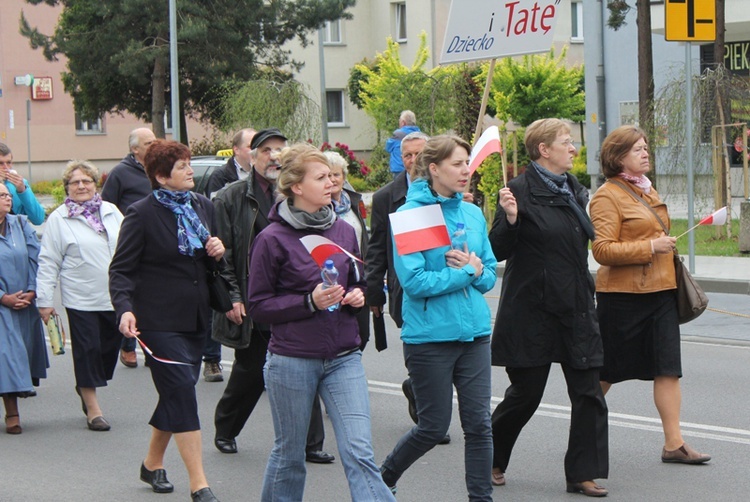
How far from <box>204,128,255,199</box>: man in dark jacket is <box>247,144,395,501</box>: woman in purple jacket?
341cm

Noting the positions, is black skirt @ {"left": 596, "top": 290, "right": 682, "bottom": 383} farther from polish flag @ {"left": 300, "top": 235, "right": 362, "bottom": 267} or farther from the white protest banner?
the white protest banner

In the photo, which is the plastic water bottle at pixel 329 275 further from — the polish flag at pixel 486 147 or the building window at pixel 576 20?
the building window at pixel 576 20

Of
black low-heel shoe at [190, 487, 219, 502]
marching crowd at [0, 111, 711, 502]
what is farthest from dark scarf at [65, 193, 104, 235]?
black low-heel shoe at [190, 487, 219, 502]

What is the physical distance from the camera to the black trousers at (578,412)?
5824mm

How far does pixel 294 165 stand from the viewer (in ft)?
Result: 16.1

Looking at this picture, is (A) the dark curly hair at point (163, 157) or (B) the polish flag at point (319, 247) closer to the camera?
(B) the polish flag at point (319, 247)

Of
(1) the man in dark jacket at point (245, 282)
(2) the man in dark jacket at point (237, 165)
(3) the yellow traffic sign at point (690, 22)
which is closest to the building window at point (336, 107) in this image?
(3) the yellow traffic sign at point (690, 22)

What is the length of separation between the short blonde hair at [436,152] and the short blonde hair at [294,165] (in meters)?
0.57

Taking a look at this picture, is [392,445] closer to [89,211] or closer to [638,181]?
[638,181]

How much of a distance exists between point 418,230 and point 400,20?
146 ft

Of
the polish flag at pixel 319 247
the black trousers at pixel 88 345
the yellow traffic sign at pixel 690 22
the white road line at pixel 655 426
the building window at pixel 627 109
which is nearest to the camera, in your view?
the polish flag at pixel 319 247

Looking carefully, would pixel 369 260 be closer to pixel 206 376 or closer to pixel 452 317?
pixel 452 317

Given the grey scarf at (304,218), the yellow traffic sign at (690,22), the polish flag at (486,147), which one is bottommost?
the grey scarf at (304,218)

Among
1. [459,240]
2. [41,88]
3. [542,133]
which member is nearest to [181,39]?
[41,88]
